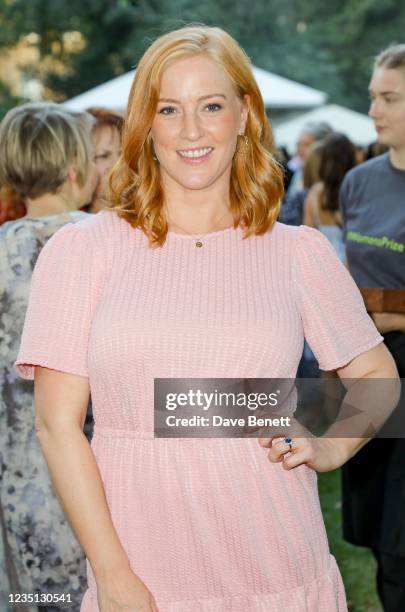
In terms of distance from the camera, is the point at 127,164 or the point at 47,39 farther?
the point at 47,39

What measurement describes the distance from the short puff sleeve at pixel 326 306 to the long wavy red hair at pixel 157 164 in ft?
0.40

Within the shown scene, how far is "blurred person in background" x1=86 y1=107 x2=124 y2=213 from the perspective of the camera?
15.9ft

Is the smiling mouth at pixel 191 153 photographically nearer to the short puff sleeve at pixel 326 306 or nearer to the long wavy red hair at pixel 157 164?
the long wavy red hair at pixel 157 164

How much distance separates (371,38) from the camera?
A: 39406 millimetres

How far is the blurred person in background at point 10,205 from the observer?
163 inches

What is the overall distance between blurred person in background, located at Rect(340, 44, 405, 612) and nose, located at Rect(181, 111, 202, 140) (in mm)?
1978

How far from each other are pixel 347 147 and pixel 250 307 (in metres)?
5.33

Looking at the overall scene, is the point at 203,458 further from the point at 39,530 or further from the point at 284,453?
the point at 39,530

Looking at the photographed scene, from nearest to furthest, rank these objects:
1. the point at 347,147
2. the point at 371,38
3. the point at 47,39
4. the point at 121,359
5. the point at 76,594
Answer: the point at 121,359 < the point at 76,594 < the point at 347,147 < the point at 47,39 < the point at 371,38

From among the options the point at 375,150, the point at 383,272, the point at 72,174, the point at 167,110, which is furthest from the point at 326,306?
the point at 375,150

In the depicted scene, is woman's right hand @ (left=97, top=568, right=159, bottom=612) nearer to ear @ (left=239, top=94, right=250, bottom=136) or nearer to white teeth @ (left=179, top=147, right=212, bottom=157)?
white teeth @ (left=179, top=147, right=212, bottom=157)

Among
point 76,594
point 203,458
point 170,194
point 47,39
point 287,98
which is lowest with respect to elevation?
point 76,594

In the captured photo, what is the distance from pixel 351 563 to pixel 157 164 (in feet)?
11.5

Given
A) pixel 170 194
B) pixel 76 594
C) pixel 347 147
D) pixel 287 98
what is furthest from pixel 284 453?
pixel 287 98
